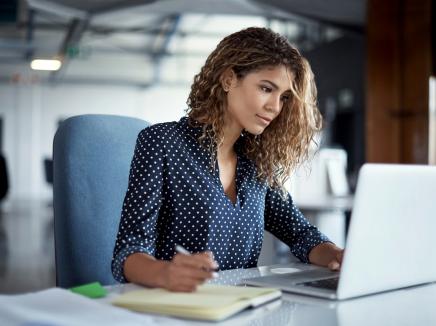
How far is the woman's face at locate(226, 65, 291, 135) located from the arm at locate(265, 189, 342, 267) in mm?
289

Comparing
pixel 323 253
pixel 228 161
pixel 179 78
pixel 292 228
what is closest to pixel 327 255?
pixel 323 253

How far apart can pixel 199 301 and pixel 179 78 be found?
57.2 feet

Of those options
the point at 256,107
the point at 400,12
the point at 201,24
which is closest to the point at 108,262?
the point at 256,107

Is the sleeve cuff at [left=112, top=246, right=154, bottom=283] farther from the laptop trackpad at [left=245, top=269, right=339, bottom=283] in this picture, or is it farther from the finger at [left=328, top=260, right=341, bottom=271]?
the finger at [left=328, top=260, right=341, bottom=271]

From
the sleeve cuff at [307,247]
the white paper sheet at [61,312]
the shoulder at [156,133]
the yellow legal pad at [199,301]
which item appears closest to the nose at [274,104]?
the shoulder at [156,133]

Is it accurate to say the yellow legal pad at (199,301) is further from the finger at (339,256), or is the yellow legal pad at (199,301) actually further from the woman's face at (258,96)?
the woman's face at (258,96)

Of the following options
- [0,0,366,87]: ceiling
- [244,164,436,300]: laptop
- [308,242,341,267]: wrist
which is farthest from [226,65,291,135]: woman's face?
[0,0,366,87]: ceiling

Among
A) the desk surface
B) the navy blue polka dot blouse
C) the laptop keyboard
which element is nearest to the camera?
the desk surface

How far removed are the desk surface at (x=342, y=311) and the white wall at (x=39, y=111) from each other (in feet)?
55.3

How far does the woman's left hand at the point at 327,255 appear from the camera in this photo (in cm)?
162

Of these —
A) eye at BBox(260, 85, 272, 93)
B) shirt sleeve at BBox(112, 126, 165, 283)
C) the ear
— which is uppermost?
the ear

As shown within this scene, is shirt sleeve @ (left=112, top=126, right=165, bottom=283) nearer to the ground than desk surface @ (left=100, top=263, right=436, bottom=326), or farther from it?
farther from it

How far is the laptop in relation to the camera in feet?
3.91

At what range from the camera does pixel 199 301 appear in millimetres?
1093
